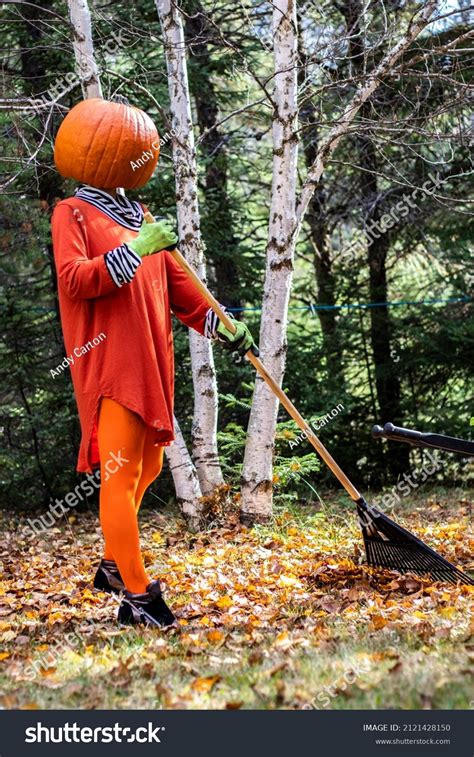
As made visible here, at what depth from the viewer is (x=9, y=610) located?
16.3ft

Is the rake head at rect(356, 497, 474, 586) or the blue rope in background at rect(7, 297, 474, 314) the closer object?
the rake head at rect(356, 497, 474, 586)

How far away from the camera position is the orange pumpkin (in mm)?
3920

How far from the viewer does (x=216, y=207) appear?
1019 cm

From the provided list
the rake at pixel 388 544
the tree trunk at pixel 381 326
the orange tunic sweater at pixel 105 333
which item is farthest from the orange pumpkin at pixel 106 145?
the tree trunk at pixel 381 326

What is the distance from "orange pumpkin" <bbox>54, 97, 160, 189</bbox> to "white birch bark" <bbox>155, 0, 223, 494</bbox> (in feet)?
8.80

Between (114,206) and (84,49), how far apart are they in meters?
2.76

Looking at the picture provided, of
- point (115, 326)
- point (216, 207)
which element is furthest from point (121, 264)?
point (216, 207)

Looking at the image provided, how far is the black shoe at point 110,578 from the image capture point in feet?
14.5

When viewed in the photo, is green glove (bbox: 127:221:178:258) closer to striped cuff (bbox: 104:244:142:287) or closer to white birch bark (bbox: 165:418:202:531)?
striped cuff (bbox: 104:244:142:287)

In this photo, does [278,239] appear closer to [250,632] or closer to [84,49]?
[84,49]

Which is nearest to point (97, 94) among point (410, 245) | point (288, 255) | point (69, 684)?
point (288, 255)

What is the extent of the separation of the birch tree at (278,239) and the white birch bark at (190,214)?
43 cm

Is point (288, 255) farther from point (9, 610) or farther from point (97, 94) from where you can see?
point (9, 610)

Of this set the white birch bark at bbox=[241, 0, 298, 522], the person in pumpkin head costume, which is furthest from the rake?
the white birch bark at bbox=[241, 0, 298, 522]
